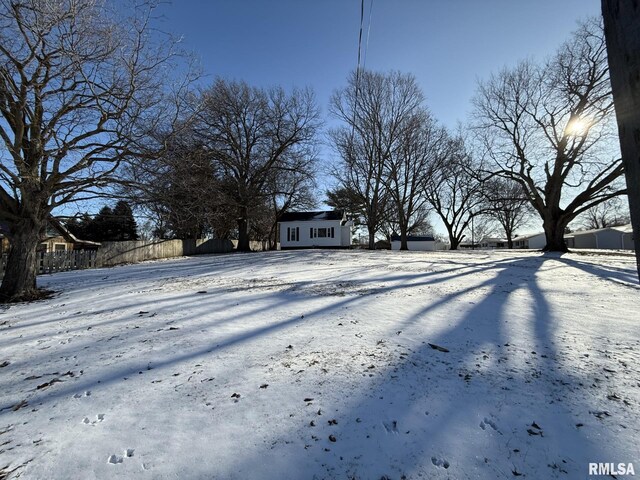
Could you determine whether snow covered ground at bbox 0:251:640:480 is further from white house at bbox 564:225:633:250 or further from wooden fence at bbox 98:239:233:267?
white house at bbox 564:225:633:250

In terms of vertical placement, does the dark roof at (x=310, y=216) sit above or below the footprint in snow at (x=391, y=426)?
above

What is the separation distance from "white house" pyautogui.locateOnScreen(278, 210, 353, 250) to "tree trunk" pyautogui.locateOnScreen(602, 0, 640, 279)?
32.4m

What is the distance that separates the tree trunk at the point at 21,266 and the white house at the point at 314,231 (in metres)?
26.9

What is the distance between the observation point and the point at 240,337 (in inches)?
162

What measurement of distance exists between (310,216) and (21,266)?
93.7ft

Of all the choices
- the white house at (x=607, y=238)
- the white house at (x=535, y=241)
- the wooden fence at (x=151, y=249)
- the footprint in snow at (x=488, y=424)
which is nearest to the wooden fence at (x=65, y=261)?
the wooden fence at (x=151, y=249)

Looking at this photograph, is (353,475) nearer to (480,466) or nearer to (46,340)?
(480,466)

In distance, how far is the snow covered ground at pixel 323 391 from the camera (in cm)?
202

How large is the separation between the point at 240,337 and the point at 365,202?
25990 millimetres

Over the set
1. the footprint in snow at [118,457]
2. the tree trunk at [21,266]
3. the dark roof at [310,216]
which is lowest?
the footprint in snow at [118,457]

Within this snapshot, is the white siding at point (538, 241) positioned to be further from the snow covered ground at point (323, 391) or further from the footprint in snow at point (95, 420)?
the footprint in snow at point (95, 420)

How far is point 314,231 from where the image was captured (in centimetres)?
3434

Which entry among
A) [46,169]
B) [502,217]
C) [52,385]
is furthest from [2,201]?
[502,217]

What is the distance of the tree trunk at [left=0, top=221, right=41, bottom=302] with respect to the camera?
7227 mm
